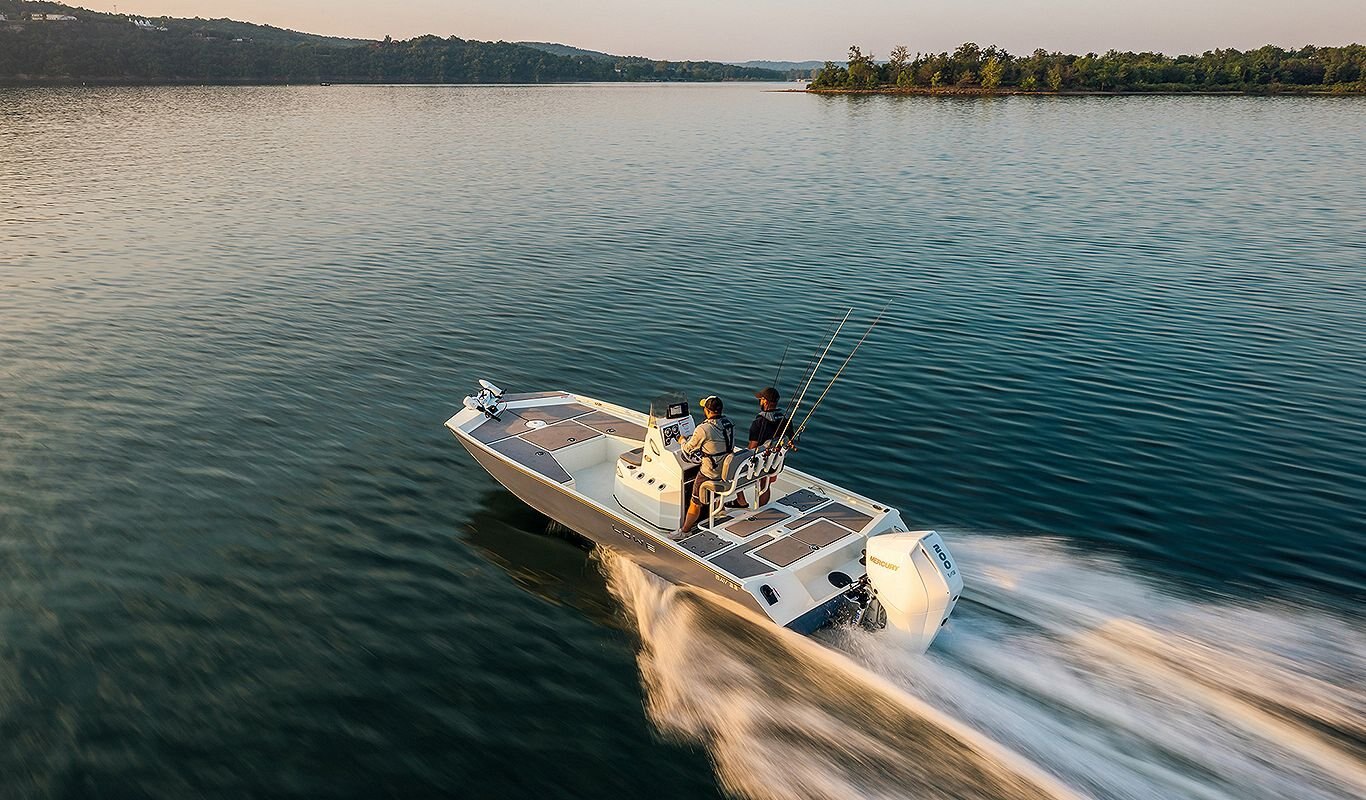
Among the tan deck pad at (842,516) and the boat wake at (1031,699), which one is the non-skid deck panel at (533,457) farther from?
the tan deck pad at (842,516)

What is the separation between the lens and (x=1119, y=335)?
75.1ft

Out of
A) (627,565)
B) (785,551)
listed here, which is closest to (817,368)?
(627,565)

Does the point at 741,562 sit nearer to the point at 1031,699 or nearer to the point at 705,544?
the point at 705,544

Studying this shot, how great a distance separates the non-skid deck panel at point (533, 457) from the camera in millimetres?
13570

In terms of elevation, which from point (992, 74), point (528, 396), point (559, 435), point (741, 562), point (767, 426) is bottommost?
point (741, 562)

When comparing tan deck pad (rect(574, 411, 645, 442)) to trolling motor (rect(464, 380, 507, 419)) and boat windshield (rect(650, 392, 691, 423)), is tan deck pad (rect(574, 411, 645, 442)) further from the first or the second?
boat windshield (rect(650, 392, 691, 423))

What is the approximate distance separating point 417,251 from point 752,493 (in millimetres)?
25034

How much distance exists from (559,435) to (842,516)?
5714 millimetres

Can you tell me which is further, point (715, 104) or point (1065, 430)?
point (715, 104)

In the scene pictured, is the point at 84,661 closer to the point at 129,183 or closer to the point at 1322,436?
the point at 1322,436

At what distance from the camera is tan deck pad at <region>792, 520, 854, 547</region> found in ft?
38.5

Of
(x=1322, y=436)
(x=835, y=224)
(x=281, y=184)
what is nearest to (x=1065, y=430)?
(x=1322, y=436)

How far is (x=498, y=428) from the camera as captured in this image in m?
→ 15.4

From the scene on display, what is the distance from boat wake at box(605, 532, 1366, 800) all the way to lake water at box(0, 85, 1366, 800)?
54mm
